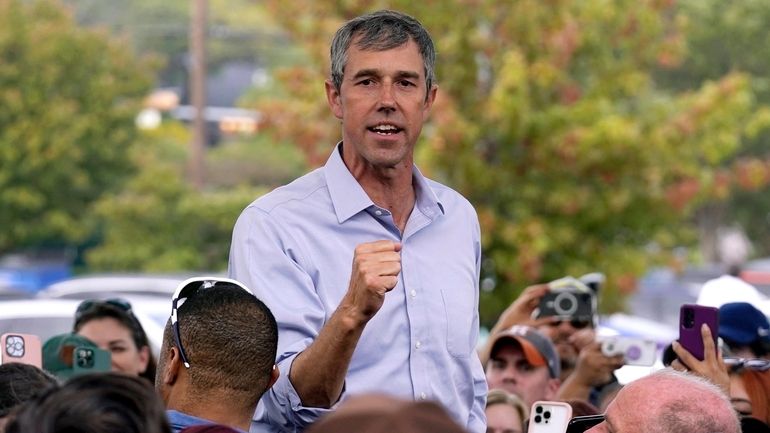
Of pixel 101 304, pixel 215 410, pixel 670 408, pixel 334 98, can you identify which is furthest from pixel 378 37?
pixel 101 304

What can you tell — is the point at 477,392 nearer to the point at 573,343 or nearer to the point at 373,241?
the point at 373,241

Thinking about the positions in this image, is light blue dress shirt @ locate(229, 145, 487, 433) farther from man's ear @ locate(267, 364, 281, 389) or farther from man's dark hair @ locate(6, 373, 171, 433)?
man's dark hair @ locate(6, 373, 171, 433)

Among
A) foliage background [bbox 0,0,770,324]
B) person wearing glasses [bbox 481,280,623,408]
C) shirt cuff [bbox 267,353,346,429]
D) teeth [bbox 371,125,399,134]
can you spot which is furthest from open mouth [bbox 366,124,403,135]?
foliage background [bbox 0,0,770,324]

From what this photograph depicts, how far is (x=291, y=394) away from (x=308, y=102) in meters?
13.2

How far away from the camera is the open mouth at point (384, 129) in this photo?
4.13m

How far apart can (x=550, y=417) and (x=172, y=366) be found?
1113 mm

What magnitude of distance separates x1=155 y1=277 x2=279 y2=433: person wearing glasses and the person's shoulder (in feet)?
1.26

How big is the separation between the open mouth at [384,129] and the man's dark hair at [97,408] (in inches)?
57.6

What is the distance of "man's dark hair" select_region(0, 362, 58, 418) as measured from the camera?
178 inches

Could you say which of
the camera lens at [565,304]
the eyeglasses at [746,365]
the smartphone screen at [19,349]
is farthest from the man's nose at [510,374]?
the smartphone screen at [19,349]

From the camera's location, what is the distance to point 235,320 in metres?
3.72

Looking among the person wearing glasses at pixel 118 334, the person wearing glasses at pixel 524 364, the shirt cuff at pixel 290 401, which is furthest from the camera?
the person wearing glasses at pixel 118 334

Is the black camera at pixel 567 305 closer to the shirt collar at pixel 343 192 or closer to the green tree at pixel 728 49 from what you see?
the shirt collar at pixel 343 192

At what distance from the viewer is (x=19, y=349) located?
5.08 m
